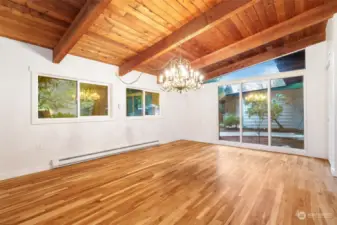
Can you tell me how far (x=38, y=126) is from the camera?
10.9 feet

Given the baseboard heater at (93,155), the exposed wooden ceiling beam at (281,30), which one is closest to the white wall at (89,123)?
the baseboard heater at (93,155)

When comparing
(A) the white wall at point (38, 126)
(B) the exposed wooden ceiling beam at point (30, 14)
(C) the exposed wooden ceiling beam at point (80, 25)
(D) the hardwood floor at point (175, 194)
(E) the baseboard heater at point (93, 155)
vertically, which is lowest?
(D) the hardwood floor at point (175, 194)

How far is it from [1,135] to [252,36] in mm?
5555

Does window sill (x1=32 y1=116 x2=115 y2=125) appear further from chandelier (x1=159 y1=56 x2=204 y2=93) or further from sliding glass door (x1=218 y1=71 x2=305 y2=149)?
sliding glass door (x1=218 y1=71 x2=305 y2=149)

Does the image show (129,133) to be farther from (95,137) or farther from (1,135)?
(1,135)

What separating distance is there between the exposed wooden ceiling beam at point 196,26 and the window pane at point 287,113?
328 centimetres

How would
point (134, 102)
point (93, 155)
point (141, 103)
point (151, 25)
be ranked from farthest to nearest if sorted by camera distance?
point (141, 103) < point (134, 102) < point (93, 155) < point (151, 25)

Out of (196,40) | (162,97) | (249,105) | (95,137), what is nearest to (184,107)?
(162,97)

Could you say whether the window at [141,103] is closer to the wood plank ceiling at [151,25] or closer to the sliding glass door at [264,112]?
the wood plank ceiling at [151,25]

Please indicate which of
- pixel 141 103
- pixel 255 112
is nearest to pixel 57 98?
pixel 141 103

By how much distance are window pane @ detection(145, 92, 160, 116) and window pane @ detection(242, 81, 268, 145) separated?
10.1 ft

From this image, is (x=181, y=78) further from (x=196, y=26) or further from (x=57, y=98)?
(x=57, y=98)

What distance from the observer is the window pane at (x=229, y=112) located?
584 centimetres

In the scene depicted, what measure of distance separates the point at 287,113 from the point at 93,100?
560 centimetres
